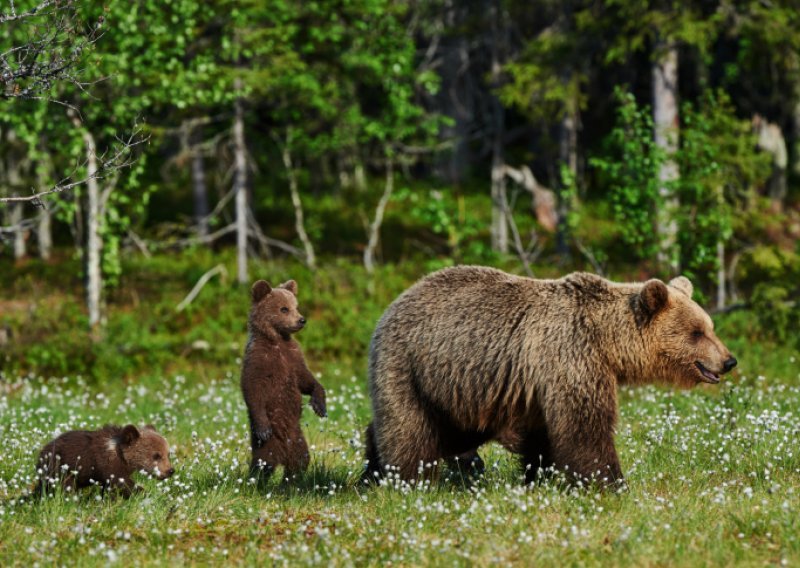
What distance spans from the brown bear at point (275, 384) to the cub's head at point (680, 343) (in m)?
3.03

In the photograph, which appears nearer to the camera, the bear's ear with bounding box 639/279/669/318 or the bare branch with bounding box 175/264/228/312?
the bear's ear with bounding box 639/279/669/318

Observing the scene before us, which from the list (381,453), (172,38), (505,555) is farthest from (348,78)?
(505,555)

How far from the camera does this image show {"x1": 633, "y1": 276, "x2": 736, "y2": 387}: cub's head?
8102 millimetres

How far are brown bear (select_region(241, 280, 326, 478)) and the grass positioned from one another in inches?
9.5

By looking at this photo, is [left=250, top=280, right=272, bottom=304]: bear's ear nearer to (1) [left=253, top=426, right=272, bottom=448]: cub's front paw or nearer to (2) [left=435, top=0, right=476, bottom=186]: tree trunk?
(1) [left=253, top=426, right=272, bottom=448]: cub's front paw

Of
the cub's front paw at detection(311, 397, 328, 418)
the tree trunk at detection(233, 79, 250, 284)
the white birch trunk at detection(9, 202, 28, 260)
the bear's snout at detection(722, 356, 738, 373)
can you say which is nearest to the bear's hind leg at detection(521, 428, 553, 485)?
the bear's snout at detection(722, 356, 738, 373)

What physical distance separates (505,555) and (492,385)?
2.25 metres

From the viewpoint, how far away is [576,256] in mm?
22469

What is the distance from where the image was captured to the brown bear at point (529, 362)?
7801 mm

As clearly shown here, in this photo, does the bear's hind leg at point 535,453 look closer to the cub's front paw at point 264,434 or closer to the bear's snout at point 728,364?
the bear's snout at point 728,364

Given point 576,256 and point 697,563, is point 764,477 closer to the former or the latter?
point 697,563

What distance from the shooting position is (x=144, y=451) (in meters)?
8.32

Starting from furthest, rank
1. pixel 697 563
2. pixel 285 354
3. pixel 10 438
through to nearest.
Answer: pixel 10 438, pixel 285 354, pixel 697 563

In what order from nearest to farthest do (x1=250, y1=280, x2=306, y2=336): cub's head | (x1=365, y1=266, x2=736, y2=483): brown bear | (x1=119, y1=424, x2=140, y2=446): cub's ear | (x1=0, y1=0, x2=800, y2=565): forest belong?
1. (x1=0, y1=0, x2=800, y2=565): forest
2. (x1=365, y1=266, x2=736, y2=483): brown bear
3. (x1=119, y1=424, x2=140, y2=446): cub's ear
4. (x1=250, y1=280, x2=306, y2=336): cub's head
